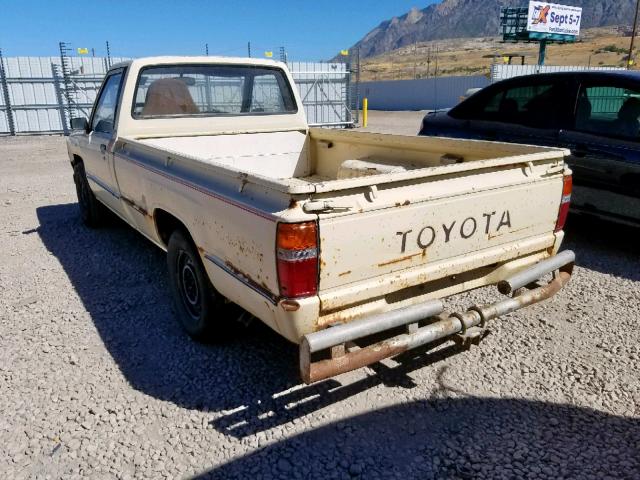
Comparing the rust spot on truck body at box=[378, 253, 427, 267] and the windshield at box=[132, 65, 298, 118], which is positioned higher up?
the windshield at box=[132, 65, 298, 118]

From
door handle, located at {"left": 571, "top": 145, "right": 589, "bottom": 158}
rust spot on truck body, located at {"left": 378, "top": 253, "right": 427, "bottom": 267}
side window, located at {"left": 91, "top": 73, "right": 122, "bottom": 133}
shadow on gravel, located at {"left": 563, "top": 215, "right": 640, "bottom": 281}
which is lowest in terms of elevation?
shadow on gravel, located at {"left": 563, "top": 215, "right": 640, "bottom": 281}

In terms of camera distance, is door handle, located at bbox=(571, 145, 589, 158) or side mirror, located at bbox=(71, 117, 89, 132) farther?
side mirror, located at bbox=(71, 117, 89, 132)

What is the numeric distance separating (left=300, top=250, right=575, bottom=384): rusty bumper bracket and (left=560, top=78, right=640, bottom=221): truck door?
2314 mm

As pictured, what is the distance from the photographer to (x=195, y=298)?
362 cm

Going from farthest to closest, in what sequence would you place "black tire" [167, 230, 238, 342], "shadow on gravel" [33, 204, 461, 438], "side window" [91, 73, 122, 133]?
"side window" [91, 73, 122, 133] < "black tire" [167, 230, 238, 342] < "shadow on gravel" [33, 204, 461, 438]

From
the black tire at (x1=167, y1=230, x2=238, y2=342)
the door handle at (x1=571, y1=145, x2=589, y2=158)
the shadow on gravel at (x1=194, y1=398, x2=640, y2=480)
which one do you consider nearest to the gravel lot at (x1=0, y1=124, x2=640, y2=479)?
the shadow on gravel at (x1=194, y1=398, x2=640, y2=480)

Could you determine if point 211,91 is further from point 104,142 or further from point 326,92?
point 326,92

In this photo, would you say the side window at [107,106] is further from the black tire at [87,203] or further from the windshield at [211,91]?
the black tire at [87,203]

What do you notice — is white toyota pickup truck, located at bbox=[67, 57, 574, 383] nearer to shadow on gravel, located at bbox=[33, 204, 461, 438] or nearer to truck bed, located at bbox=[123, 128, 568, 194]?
truck bed, located at bbox=[123, 128, 568, 194]

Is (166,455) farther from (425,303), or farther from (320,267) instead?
(425,303)

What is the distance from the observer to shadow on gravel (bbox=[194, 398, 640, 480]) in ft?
8.10

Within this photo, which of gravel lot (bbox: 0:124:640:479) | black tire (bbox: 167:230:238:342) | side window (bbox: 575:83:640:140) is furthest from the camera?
side window (bbox: 575:83:640:140)

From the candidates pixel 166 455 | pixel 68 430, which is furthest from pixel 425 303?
pixel 68 430

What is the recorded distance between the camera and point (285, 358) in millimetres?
3443
